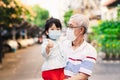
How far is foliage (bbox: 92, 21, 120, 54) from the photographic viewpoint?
25344mm

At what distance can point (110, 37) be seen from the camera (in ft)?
84.1

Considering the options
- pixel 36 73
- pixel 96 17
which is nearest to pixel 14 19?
pixel 36 73

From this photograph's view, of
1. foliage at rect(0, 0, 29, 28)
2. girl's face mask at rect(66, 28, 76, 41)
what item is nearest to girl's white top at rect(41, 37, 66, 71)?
girl's face mask at rect(66, 28, 76, 41)

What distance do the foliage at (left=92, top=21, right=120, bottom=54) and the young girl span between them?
20028mm

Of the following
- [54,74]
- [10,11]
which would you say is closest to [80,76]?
[54,74]

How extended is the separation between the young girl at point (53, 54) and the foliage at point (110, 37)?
789 inches

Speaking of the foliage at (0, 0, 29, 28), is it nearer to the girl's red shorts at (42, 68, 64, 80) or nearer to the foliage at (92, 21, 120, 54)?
the foliage at (92, 21, 120, 54)

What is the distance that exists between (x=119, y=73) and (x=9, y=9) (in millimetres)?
8578

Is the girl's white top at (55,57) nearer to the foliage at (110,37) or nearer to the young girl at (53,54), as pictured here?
the young girl at (53,54)

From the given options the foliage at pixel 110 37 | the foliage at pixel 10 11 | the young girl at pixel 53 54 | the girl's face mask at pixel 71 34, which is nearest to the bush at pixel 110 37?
the foliage at pixel 110 37

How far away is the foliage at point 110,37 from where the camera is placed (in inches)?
998

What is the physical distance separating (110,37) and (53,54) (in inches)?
803

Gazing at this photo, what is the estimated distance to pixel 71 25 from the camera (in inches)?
191

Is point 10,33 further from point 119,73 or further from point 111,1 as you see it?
point 119,73
